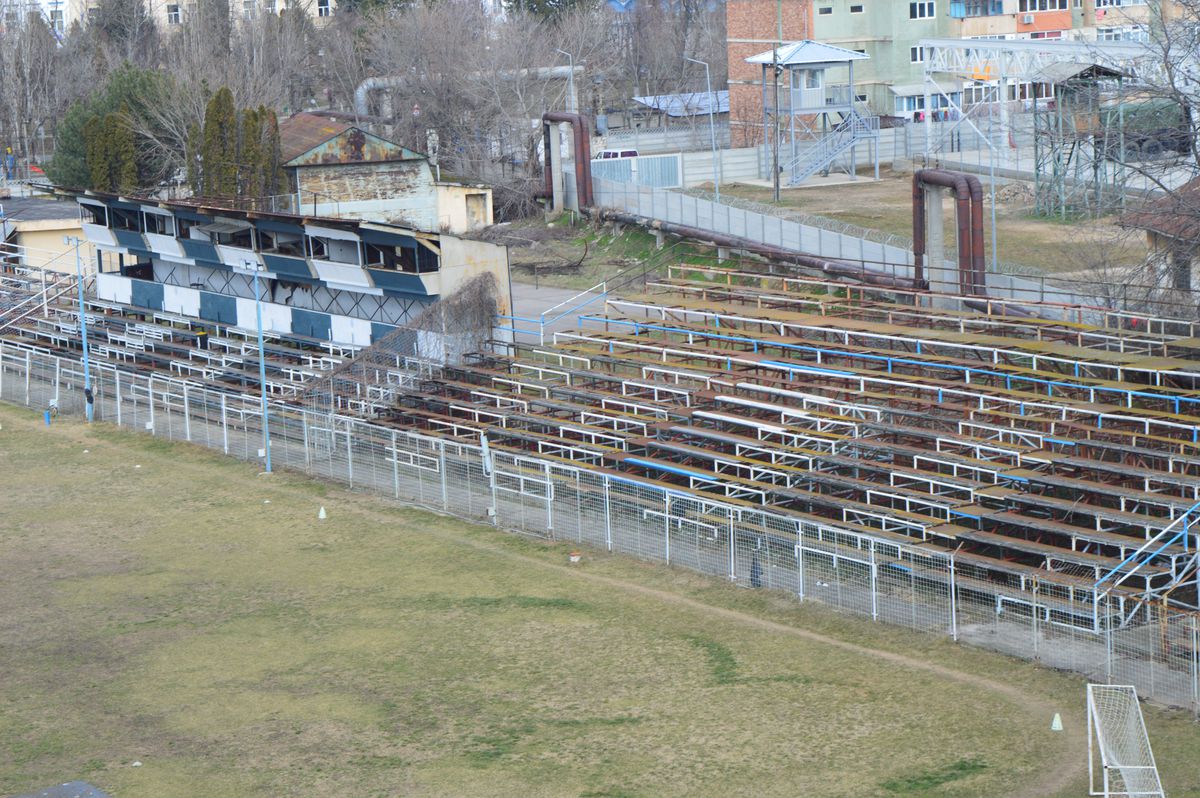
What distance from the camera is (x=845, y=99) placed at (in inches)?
2766

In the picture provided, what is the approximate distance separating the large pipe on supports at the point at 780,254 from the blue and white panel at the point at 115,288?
1635 centimetres

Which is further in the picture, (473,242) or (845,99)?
(845,99)

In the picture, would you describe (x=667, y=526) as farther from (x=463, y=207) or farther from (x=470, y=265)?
(x=463, y=207)

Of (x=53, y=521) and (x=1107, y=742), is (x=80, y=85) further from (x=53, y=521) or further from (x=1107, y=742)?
(x=1107, y=742)

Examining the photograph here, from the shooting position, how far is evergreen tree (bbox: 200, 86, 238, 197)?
57.4 metres

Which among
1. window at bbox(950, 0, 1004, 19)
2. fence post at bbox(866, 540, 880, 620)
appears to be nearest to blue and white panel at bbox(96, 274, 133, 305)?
fence post at bbox(866, 540, 880, 620)

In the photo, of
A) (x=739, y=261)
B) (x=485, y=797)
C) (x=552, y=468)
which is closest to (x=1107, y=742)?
(x=485, y=797)

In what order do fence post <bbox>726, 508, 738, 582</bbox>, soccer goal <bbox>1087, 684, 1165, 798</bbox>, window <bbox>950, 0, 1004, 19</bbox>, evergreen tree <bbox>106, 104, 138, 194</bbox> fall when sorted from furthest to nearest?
window <bbox>950, 0, 1004, 19</bbox>, evergreen tree <bbox>106, 104, 138, 194</bbox>, fence post <bbox>726, 508, 738, 582</bbox>, soccer goal <bbox>1087, 684, 1165, 798</bbox>

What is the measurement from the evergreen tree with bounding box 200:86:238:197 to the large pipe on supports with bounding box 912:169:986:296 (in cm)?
2765

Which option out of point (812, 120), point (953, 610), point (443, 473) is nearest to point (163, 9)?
point (812, 120)

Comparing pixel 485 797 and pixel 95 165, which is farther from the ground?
pixel 95 165

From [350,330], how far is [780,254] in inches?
500

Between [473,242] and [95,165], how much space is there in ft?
95.3

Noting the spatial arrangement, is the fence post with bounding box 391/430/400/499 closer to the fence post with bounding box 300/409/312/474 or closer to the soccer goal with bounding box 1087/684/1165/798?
the fence post with bounding box 300/409/312/474
